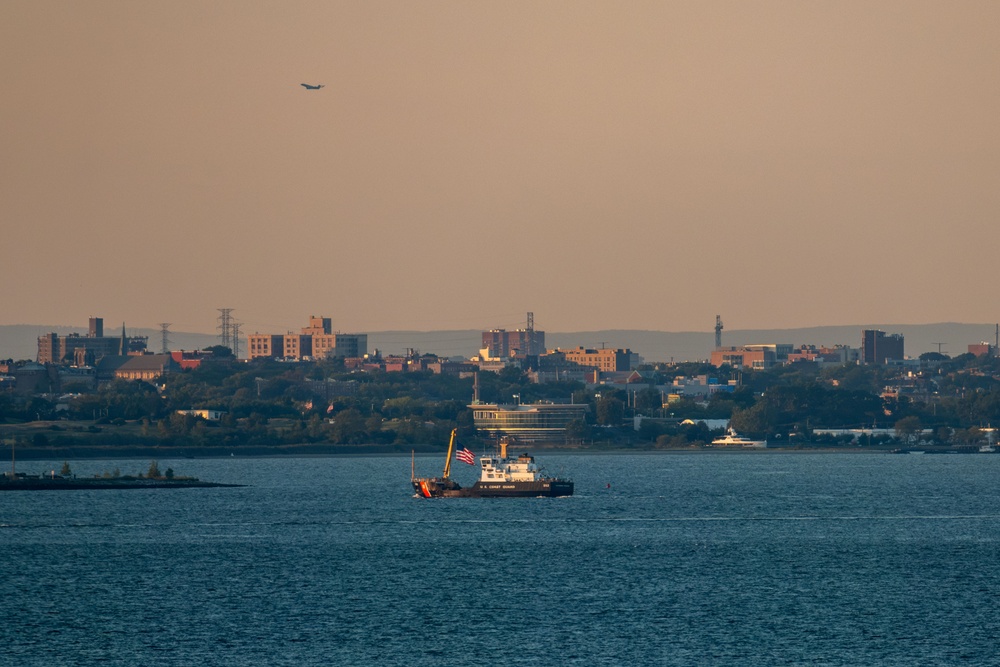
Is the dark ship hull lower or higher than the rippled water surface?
higher

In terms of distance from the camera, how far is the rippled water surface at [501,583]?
235ft

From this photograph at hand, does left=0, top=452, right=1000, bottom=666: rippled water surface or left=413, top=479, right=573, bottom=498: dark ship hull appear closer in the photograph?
left=0, top=452, right=1000, bottom=666: rippled water surface

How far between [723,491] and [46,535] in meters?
69.2

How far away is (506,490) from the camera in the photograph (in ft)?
494

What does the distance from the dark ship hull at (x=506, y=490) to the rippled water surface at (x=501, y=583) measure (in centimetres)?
240

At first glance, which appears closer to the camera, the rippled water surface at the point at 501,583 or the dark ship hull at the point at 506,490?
the rippled water surface at the point at 501,583

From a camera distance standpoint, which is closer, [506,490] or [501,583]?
[501,583]

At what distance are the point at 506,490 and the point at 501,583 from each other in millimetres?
59878

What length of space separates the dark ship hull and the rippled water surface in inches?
94.5

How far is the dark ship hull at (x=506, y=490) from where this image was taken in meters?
151

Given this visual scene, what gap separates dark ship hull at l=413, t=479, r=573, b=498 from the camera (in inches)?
5930

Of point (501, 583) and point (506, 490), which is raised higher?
point (506, 490)

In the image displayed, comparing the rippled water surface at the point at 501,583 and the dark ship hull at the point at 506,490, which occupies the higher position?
the dark ship hull at the point at 506,490

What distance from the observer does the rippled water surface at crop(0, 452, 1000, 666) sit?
7162 cm
